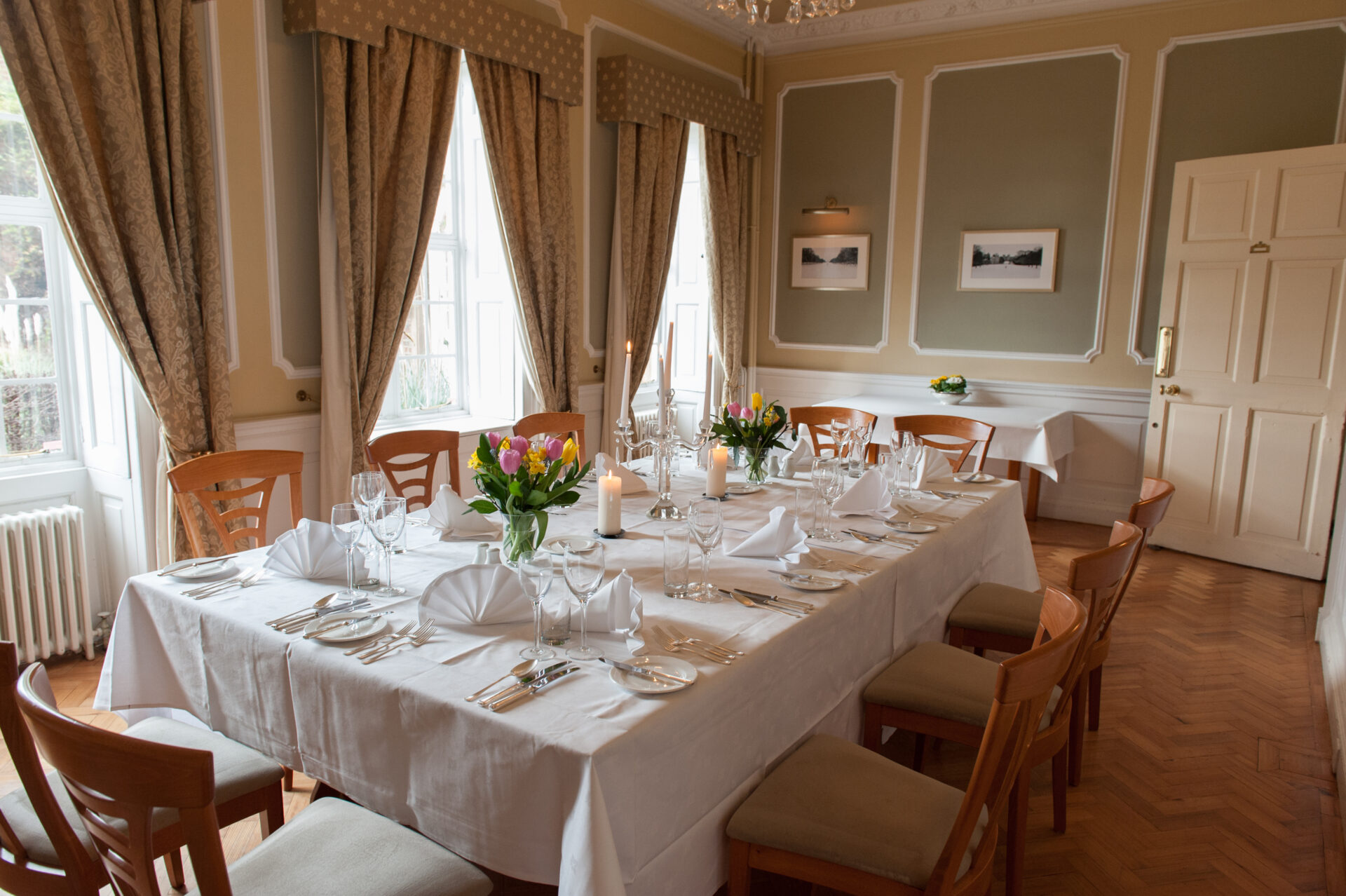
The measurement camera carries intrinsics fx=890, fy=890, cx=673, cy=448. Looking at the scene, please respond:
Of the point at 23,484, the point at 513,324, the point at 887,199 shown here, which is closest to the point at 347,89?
the point at 513,324

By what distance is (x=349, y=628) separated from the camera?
66.1 inches

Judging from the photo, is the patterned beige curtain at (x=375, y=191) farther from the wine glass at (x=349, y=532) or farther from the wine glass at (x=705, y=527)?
the wine glass at (x=705, y=527)

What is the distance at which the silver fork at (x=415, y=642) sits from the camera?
1558mm

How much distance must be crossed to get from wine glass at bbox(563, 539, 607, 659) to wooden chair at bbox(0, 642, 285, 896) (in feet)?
1.97

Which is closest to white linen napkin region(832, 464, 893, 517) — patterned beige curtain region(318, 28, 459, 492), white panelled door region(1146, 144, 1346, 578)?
patterned beige curtain region(318, 28, 459, 492)

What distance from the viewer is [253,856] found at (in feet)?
4.72

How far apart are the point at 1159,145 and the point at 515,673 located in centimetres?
510

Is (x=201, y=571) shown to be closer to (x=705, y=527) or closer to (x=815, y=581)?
(x=705, y=527)

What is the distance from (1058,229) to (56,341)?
5.14 metres

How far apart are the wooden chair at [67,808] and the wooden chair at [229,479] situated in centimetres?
74

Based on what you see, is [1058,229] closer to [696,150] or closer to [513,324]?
[696,150]

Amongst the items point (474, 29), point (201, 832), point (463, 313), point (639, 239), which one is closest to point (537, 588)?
point (201, 832)

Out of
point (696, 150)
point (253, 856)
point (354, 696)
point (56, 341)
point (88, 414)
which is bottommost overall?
point (253, 856)

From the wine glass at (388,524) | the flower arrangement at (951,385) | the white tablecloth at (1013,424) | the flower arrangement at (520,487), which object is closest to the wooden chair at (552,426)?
the flower arrangement at (520,487)
